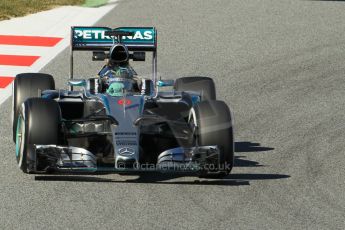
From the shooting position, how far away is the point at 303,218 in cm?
1222

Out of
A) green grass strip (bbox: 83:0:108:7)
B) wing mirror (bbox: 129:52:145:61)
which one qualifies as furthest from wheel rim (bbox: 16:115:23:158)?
green grass strip (bbox: 83:0:108:7)

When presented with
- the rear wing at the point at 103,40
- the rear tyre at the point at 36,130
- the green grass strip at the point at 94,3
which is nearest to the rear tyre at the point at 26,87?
the rear wing at the point at 103,40

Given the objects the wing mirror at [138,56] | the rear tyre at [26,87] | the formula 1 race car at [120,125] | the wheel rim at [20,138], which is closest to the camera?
the formula 1 race car at [120,125]

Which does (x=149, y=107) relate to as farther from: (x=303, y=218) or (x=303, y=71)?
(x=303, y=71)

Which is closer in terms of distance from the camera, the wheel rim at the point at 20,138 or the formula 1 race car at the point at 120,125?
the formula 1 race car at the point at 120,125

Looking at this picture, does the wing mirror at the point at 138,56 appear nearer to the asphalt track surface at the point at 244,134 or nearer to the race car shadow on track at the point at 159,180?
the asphalt track surface at the point at 244,134

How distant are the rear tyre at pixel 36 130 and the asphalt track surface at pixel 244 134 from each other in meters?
0.29

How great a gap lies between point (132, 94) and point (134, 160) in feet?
5.09

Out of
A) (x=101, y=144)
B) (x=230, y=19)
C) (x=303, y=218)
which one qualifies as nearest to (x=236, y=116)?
(x=101, y=144)

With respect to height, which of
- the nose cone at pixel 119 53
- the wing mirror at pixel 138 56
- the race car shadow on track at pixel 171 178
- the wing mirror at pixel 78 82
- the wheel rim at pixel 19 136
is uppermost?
the nose cone at pixel 119 53

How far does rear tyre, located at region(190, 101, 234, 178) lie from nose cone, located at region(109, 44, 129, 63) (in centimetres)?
164

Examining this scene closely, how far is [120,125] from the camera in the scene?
43.8 ft

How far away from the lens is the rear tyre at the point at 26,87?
14.5 meters

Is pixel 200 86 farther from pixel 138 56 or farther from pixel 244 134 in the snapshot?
pixel 244 134
